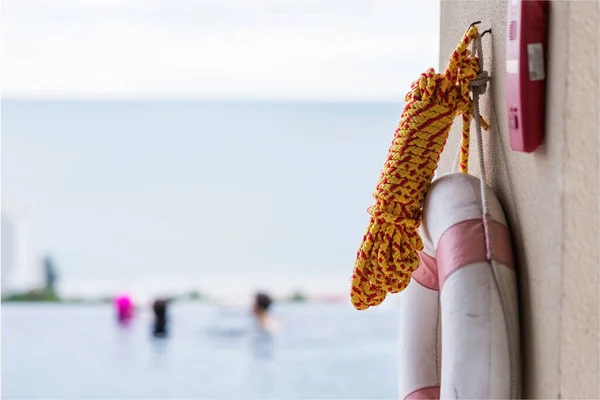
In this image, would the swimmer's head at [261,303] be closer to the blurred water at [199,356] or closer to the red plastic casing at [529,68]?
the blurred water at [199,356]

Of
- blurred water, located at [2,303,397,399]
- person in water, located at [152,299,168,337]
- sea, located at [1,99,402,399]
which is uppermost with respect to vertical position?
sea, located at [1,99,402,399]

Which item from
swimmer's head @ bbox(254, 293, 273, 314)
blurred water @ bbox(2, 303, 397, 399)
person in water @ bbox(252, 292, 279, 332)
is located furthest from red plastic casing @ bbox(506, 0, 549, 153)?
swimmer's head @ bbox(254, 293, 273, 314)

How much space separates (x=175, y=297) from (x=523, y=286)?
4.94 m

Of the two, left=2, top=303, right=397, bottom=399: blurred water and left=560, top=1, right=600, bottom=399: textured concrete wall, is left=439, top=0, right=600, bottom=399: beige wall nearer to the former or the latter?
left=560, top=1, right=600, bottom=399: textured concrete wall

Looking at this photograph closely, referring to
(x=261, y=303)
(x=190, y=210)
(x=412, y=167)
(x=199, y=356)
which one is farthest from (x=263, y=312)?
(x=412, y=167)

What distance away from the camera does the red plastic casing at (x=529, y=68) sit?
54 centimetres

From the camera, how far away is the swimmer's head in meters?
4.71

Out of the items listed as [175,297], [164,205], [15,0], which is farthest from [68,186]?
[15,0]

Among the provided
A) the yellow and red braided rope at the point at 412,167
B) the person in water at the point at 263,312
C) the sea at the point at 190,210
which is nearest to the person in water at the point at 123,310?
the sea at the point at 190,210

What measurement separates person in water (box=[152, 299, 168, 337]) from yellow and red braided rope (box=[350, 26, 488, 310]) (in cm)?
391

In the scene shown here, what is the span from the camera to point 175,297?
17.7ft

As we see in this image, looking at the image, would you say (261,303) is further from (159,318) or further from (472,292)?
(472,292)

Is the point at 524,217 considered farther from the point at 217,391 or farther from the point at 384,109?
the point at 384,109

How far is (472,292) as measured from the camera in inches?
23.2
